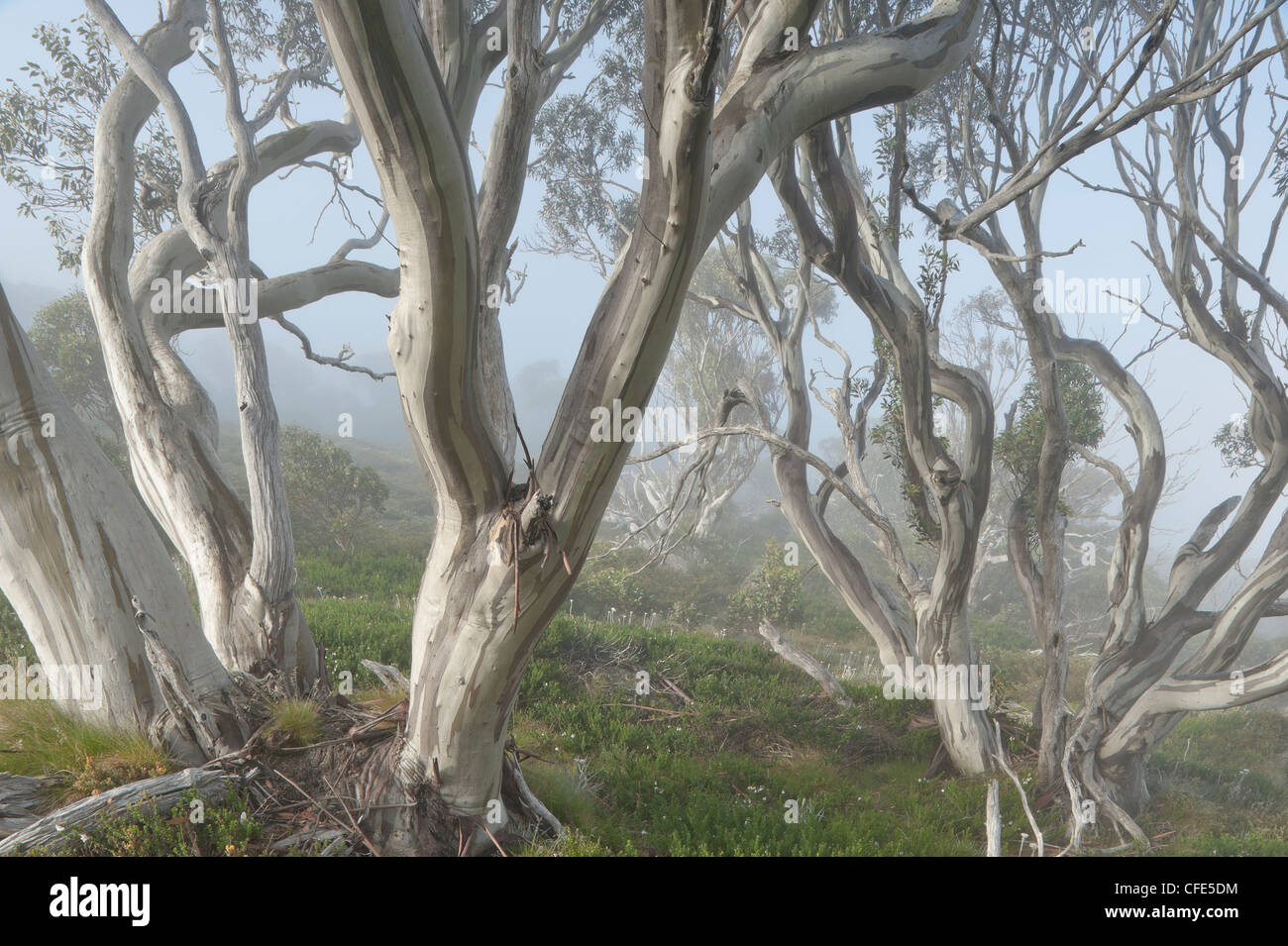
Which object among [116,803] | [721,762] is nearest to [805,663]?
[721,762]

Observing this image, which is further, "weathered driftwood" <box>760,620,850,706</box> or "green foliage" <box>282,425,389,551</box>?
"green foliage" <box>282,425,389,551</box>

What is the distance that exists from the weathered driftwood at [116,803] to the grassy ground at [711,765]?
3.0 inches

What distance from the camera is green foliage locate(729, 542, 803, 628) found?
16469 millimetres

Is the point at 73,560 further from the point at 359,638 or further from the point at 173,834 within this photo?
the point at 359,638

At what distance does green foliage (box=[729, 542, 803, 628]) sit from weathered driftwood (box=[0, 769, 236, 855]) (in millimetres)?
13867

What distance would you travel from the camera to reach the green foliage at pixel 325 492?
586 inches

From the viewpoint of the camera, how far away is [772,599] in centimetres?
1641

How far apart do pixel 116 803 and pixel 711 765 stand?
4122mm

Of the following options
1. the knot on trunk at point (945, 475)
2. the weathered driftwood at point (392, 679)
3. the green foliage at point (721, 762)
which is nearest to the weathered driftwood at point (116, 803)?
the weathered driftwood at point (392, 679)

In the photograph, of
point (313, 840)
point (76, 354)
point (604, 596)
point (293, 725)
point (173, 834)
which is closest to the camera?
point (173, 834)

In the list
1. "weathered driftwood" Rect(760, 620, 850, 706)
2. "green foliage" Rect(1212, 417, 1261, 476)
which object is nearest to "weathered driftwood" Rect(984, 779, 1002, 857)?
"weathered driftwood" Rect(760, 620, 850, 706)

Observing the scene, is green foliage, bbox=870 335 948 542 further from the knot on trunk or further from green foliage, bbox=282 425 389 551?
green foliage, bbox=282 425 389 551

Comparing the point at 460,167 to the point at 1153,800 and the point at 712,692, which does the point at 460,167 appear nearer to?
the point at 712,692
